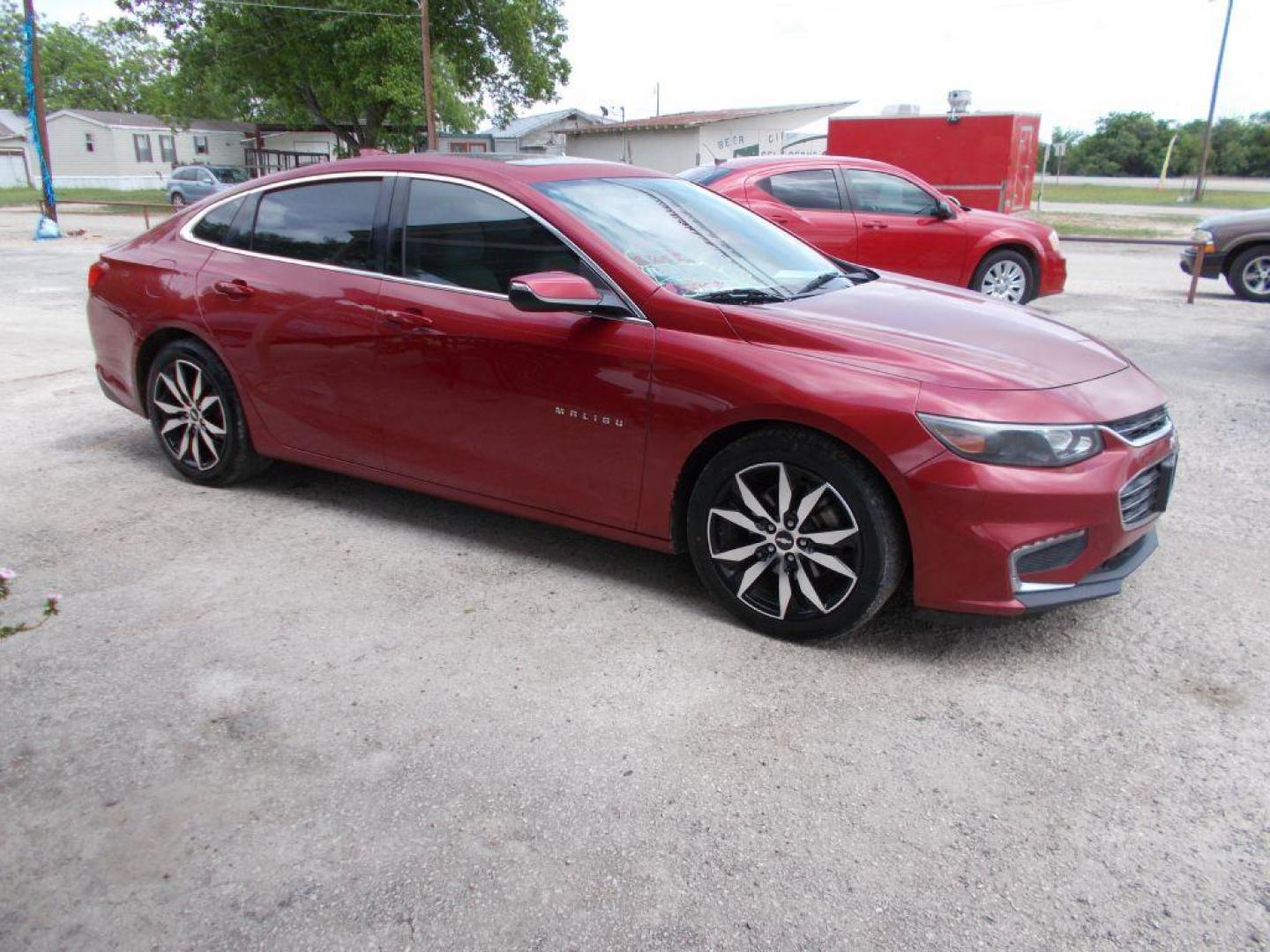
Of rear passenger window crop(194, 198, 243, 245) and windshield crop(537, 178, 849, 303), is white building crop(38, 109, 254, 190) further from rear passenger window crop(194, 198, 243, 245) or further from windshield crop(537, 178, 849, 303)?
windshield crop(537, 178, 849, 303)

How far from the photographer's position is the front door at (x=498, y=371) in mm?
3752

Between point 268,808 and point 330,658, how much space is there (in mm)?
826

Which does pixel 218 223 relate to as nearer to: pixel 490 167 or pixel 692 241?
pixel 490 167

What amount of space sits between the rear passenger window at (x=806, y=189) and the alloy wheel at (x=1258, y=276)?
590cm

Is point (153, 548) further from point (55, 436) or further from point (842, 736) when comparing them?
point (842, 736)

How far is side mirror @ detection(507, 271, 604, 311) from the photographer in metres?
3.61

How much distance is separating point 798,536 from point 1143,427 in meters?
1.25

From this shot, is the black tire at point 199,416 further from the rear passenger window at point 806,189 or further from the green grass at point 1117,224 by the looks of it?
the green grass at point 1117,224

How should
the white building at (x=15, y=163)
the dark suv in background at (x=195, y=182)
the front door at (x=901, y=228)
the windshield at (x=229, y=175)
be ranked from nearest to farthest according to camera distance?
1. the front door at (x=901, y=228)
2. the dark suv in background at (x=195, y=182)
3. the windshield at (x=229, y=175)
4. the white building at (x=15, y=163)

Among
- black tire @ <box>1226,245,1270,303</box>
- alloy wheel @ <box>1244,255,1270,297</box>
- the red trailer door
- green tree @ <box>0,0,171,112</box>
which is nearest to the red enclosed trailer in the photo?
the red trailer door

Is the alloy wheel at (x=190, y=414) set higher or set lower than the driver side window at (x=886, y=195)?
lower

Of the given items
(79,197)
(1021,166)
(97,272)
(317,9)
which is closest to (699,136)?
(317,9)

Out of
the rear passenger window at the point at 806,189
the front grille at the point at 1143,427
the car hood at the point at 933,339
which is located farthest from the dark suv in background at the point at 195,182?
the front grille at the point at 1143,427

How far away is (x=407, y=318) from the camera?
13.6 feet
